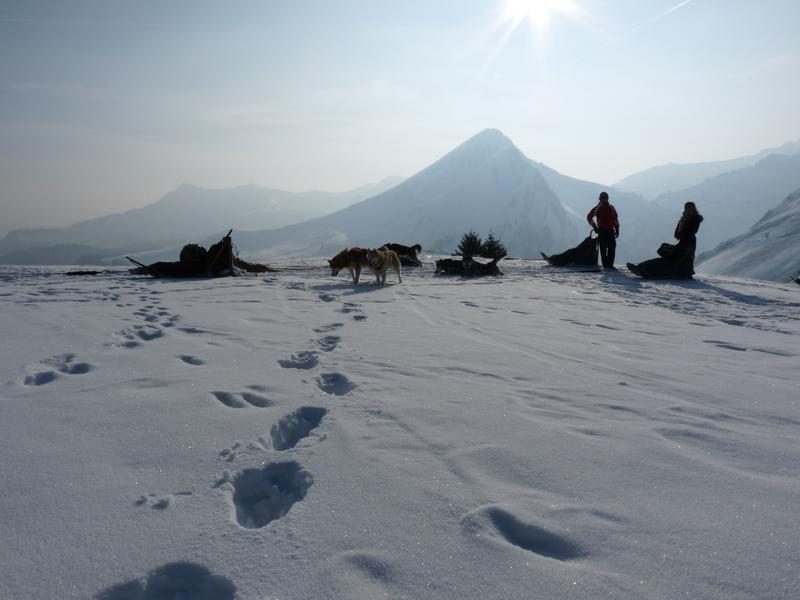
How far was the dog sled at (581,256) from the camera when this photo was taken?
12023 mm

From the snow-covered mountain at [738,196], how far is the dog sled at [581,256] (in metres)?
117

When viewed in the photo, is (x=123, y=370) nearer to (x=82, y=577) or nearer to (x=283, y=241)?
(x=82, y=577)

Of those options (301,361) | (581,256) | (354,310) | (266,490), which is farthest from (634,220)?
(266,490)

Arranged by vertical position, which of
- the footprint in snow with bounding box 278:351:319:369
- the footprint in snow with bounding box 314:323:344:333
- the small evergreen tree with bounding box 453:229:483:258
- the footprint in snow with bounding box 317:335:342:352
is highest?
the small evergreen tree with bounding box 453:229:483:258

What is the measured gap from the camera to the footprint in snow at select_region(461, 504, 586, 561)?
136 cm

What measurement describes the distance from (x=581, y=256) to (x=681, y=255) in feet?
9.42

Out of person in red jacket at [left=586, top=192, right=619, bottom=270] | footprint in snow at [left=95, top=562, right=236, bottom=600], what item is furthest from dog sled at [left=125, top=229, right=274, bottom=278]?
footprint in snow at [left=95, top=562, right=236, bottom=600]

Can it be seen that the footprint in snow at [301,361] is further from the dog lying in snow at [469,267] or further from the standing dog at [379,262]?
the dog lying in snow at [469,267]

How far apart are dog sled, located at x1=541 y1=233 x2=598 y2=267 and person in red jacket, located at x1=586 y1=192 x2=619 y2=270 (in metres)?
0.41

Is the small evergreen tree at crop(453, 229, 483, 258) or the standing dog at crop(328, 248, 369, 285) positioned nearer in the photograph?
the standing dog at crop(328, 248, 369, 285)

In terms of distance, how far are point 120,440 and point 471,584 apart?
63.8 inches

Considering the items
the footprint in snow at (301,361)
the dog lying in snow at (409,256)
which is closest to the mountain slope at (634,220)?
the dog lying in snow at (409,256)

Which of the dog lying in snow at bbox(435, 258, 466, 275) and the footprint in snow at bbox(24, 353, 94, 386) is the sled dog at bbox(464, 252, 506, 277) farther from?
the footprint in snow at bbox(24, 353, 94, 386)

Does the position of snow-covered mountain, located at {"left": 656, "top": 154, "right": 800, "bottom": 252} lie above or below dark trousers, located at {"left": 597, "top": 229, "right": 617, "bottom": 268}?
above
